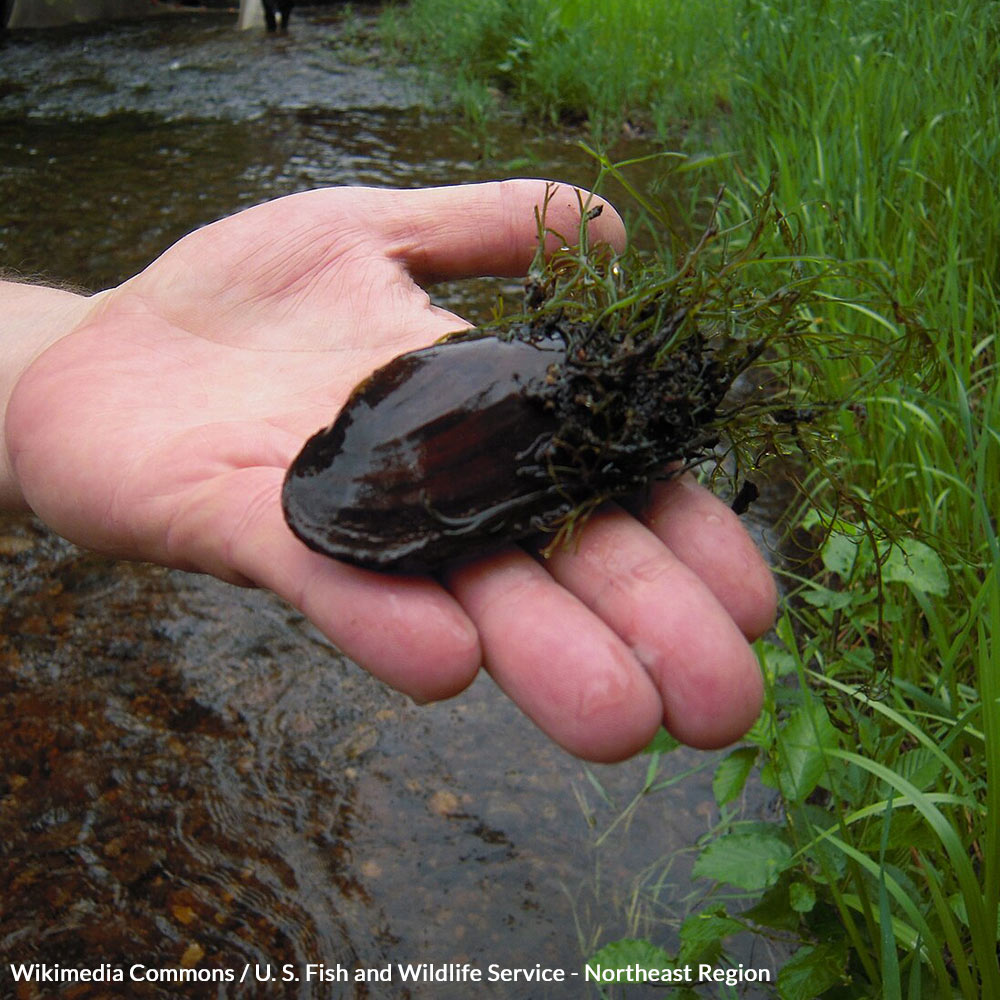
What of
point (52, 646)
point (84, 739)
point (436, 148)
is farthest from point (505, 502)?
point (436, 148)

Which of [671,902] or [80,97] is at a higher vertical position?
[80,97]

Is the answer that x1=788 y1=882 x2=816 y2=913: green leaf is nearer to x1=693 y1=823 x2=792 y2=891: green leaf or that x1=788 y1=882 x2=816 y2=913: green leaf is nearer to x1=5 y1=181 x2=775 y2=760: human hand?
x1=693 y1=823 x2=792 y2=891: green leaf

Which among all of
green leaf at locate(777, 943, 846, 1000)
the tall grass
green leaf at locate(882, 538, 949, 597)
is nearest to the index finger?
green leaf at locate(882, 538, 949, 597)

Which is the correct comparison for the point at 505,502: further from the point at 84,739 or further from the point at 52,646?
the point at 52,646

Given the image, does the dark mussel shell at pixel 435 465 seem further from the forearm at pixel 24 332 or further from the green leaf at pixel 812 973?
the forearm at pixel 24 332

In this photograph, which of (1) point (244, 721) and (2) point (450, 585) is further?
(1) point (244, 721)

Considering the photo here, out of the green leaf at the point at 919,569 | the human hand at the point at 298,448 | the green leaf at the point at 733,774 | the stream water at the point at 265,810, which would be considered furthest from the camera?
the stream water at the point at 265,810

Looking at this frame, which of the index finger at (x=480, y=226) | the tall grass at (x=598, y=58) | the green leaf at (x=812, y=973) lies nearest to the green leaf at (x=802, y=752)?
the green leaf at (x=812, y=973)
